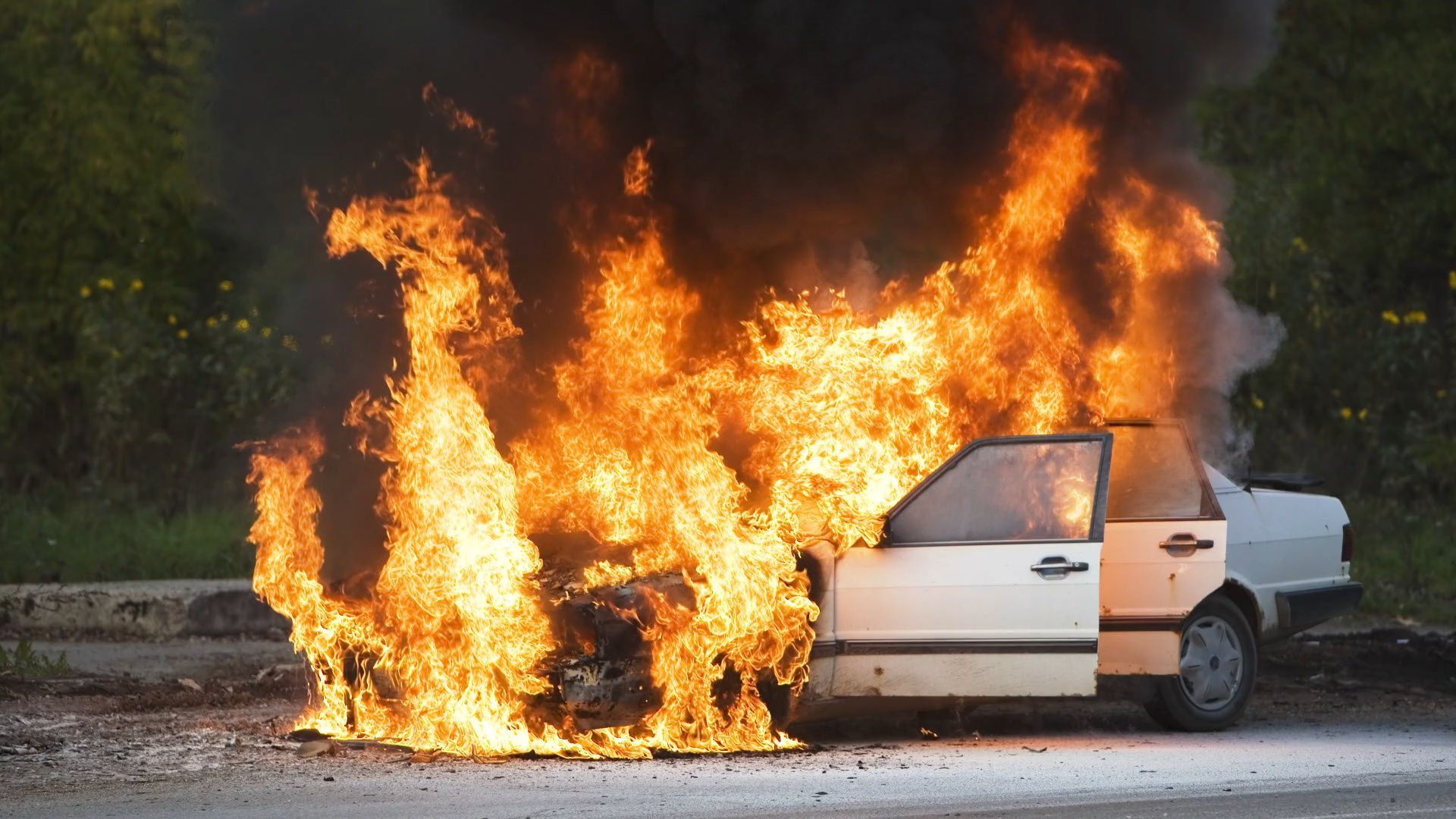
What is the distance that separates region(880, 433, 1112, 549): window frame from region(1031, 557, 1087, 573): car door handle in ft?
0.32

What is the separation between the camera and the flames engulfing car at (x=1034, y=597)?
28.0ft

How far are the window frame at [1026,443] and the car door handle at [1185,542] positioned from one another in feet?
1.59

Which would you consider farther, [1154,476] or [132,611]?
[132,611]

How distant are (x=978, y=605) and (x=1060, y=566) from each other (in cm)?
42

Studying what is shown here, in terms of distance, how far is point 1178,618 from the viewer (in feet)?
29.7

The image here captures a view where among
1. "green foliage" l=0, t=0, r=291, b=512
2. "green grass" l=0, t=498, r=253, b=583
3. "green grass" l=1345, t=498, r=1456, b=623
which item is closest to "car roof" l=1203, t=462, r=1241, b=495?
"green grass" l=1345, t=498, r=1456, b=623

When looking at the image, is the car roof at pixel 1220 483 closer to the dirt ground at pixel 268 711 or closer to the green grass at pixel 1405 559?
the dirt ground at pixel 268 711

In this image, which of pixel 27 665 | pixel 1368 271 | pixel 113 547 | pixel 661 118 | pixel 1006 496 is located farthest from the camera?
pixel 1368 271

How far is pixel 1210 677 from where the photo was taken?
9.34 meters

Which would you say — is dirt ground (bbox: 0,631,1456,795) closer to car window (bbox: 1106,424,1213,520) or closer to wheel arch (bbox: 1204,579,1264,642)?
wheel arch (bbox: 1204,579,1264,642)

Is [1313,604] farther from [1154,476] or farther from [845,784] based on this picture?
[845,784]

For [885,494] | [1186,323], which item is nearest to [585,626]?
[885,494]

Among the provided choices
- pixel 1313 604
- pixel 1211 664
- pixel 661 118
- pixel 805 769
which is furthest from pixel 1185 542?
pixel 661 118

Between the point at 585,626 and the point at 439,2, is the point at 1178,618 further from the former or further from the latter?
Result: the point at 439,2
